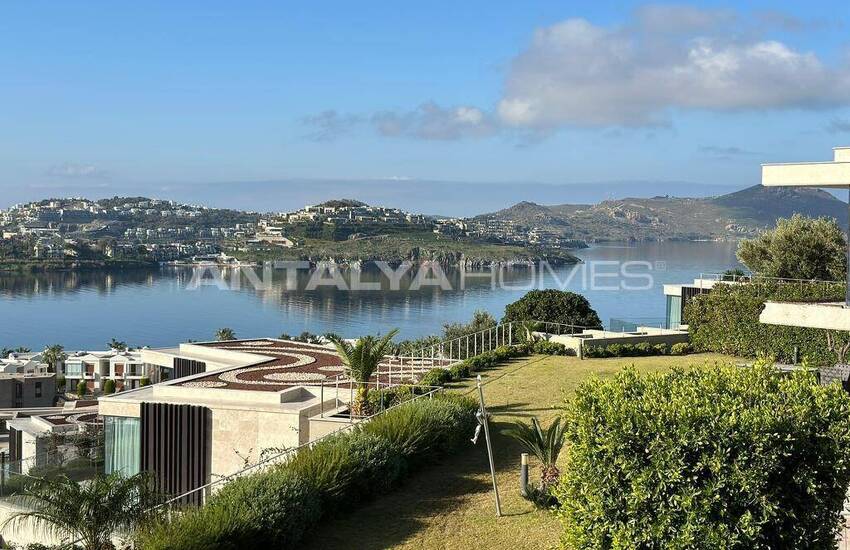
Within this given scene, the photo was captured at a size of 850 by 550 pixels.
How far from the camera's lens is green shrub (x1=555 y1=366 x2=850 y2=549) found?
5.89 m

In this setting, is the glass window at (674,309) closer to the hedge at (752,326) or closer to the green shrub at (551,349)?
the hedge at (752,326)

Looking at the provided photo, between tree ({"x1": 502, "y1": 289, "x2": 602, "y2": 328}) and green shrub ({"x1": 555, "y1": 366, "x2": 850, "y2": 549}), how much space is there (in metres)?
21.2

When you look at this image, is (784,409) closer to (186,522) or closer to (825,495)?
(825,495)

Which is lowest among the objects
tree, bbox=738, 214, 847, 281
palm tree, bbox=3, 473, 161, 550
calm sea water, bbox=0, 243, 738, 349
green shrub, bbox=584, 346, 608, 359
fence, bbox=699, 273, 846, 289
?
calm sea water, bbox=0, 243, 738, 349

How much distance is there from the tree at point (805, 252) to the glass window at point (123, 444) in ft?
75.0

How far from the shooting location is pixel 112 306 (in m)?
111

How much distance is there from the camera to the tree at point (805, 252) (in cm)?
3003

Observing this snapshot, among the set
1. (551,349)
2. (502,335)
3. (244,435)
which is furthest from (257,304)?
(244,435)

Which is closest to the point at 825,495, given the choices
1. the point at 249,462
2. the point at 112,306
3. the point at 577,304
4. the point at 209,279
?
the point at 249,462

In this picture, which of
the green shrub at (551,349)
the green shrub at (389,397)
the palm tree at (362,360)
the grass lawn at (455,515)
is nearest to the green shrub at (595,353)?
the green shrub at (551,349)

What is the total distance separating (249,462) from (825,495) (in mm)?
10372

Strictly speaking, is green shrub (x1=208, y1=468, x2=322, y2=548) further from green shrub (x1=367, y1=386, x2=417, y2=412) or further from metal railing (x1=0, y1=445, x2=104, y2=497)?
green shrub (x1=367, y1=386, x2=417, y2=412)

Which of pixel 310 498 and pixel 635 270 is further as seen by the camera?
pixel 635 270

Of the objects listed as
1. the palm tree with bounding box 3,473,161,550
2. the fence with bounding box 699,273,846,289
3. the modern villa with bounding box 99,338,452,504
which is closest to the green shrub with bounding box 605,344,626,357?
the fence with bounding box 699,273,846,289
